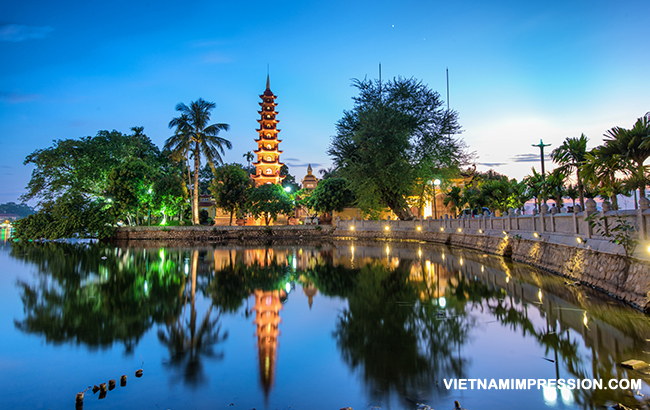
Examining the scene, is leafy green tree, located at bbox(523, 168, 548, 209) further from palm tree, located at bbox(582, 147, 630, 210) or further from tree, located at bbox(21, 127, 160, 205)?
tree, located at bbox(21, 127, 160, 205)

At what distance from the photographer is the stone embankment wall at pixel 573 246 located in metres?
8.00

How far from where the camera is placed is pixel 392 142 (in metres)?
29.4

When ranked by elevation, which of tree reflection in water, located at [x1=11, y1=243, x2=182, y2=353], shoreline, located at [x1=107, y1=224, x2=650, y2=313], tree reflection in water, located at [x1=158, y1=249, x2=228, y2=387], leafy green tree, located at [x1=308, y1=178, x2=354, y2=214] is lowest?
tree reflection in water, located at [x1=158, y1=249, x2=228, y2=387]

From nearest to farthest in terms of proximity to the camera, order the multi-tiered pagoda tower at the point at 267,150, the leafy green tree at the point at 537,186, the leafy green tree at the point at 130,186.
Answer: the leafy green tree at the point at 537,186
the leafy green tree at the point at 130,186
the multi-tiered pagoda tower at the point at 267,150

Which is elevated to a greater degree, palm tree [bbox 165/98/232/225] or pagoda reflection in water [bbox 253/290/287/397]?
palm tree [bbox 165/98/232/225]

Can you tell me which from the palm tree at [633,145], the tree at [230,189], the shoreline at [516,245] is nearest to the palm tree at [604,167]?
the palm tree at [633,145]

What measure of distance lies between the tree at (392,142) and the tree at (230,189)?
1595cm

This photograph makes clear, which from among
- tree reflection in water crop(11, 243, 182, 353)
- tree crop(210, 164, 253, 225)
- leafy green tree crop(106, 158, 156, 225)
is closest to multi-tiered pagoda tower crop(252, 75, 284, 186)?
tree crop(210, 164, 253, 225)

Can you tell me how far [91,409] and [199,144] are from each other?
120 feet

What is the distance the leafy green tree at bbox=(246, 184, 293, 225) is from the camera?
42.1m

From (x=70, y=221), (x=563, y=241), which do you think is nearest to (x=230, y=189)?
(x=70, y=221)

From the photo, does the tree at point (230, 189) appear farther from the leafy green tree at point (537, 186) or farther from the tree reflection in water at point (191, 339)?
the tree reflection in water at point (191, 339)

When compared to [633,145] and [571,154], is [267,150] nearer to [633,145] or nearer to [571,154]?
[571,154]

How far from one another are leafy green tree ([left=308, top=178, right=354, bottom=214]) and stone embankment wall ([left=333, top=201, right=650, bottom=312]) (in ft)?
60.9
